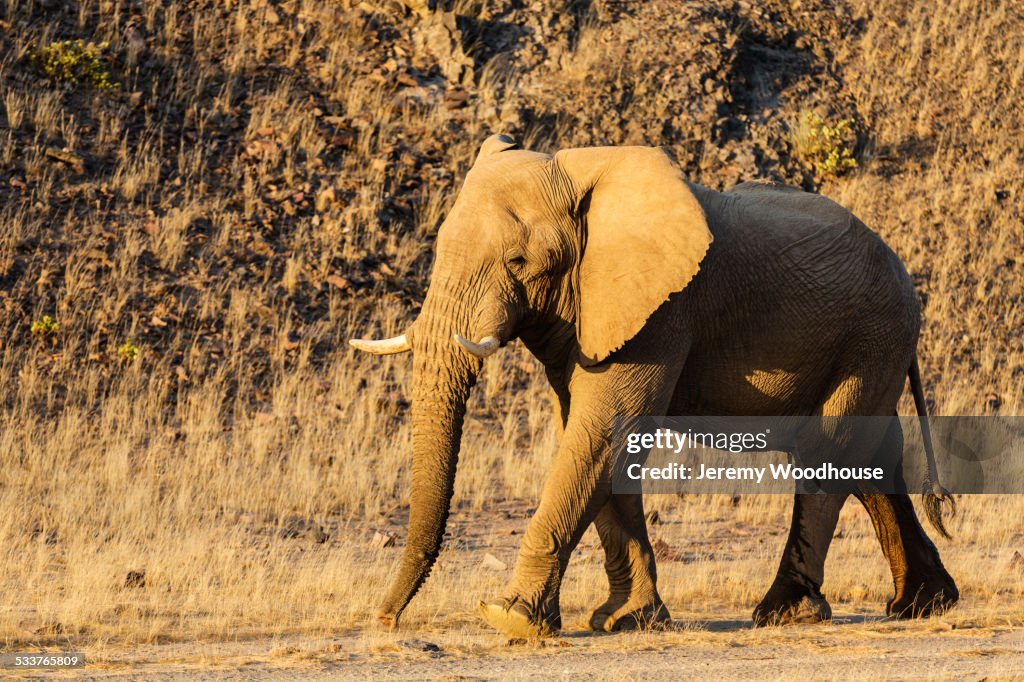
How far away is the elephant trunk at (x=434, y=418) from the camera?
9.00m

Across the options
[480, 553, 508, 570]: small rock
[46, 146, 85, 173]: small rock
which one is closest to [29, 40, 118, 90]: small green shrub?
[46, 146, 85, 173]: small rock

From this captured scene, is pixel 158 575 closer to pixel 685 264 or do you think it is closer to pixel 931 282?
pixel 685 264

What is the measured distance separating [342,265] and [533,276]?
1107cm

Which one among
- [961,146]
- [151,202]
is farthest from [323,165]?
[961,146]

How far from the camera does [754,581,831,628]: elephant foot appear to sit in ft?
33.2

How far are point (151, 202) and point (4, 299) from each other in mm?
2717

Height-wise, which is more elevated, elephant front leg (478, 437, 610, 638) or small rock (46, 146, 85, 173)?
elephant front leg (478, 437, 610, 638)

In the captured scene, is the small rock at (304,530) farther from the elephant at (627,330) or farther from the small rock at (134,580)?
the elephant at (627,330)

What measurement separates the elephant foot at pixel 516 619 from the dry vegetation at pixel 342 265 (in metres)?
0.20

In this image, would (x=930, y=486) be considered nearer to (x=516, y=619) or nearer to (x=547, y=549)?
(x=547, y=549)

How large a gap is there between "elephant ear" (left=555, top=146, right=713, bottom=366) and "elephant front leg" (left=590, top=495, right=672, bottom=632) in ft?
3.77

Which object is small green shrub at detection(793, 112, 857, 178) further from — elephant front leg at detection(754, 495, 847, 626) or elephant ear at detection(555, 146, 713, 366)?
elephant ear at detection(555, 146, 713, 366)

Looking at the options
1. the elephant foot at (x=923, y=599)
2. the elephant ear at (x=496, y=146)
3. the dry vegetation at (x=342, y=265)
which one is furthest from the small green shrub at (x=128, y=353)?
the elephant foot at (x=923, y=599)

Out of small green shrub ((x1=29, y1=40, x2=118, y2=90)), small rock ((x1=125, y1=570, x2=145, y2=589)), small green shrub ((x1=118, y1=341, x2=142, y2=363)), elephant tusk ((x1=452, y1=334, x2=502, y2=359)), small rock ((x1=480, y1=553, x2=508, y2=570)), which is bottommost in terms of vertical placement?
small green shrub ((x1=118, y1=341, x2=142, y2=363))
